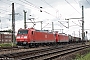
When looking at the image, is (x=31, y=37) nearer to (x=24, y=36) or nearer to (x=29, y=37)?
(x=29, y=37)

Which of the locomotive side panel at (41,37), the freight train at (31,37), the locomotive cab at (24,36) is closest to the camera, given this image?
the locomotive cab at (24,36)

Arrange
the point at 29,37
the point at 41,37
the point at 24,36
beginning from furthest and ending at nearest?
the point at 41,37, the point at 24,36, the point at 29,37

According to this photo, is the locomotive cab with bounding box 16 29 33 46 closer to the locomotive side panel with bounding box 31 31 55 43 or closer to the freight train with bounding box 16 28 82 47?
the freight train with bounding box 16 28 82 47

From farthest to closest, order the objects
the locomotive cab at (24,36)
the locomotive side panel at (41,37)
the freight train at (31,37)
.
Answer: the locomotive side panel at (41,37) < the freight train at (31,37) < the locomotive cab at (24,36)

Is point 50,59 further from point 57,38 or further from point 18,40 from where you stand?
point 57,38

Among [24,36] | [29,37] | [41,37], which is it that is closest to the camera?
[29,37]

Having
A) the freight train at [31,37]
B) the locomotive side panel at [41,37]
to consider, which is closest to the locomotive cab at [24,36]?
the freight train at [31,37]

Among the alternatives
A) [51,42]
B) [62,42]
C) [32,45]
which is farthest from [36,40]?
[62,42]

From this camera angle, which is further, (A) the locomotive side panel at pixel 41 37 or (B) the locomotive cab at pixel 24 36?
(A) the locomotive side panel at pixel 41 37

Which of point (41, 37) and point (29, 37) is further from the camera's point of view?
point (41, 37)

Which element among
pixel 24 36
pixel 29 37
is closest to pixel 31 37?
pixel 29 37

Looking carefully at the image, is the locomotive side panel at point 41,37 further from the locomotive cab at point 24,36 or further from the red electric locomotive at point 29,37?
the locomotive cab at point 24,36

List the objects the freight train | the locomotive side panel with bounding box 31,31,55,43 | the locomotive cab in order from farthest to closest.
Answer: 1. the locomotive side panel with bounding box 31,31,55,43
2. the freight train
3. the locomotive cab

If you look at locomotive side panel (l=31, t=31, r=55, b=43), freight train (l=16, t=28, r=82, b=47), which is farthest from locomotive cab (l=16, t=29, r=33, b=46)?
locomotive side panel (l=31, t=31, r=55, b=43)
